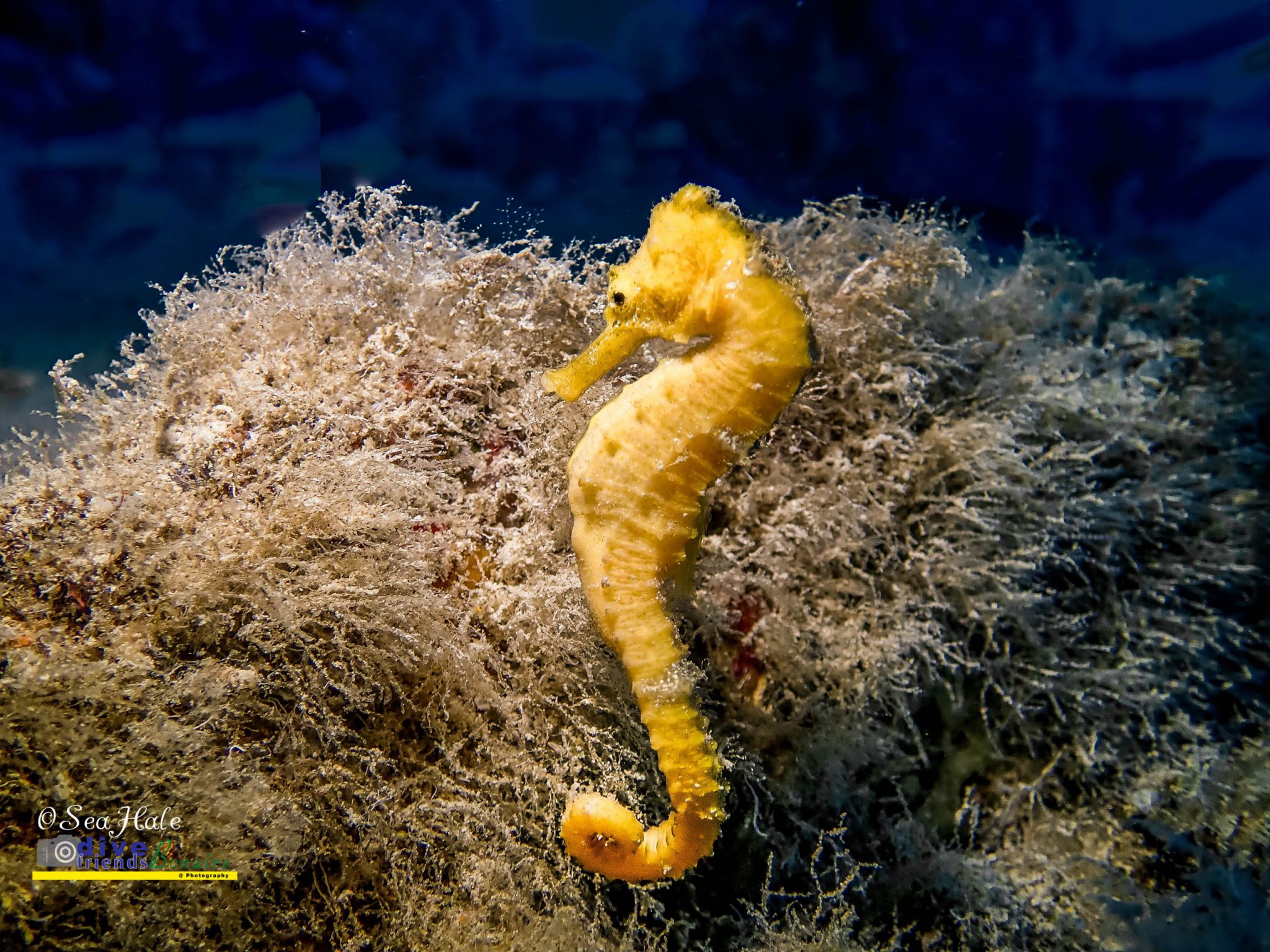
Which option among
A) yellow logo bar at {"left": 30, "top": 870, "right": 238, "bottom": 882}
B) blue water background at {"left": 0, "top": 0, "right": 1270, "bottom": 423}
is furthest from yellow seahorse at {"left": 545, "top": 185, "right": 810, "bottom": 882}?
blue water background at {"left": 0, "top": 0, "right": 1270, "bottom": 423}

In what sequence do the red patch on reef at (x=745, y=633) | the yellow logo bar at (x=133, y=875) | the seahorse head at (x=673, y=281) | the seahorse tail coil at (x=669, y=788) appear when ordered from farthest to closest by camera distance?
the red patch on reef at (x=745, y=633) < the seahorse tail coil at (x=669, y=788) < the seahorse head at (x=673, y=281) < the yellow logo bar at (x=133, y=875)

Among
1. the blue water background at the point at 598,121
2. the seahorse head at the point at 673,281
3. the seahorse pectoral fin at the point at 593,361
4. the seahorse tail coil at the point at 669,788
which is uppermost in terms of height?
the blue water background at the point at 598,121

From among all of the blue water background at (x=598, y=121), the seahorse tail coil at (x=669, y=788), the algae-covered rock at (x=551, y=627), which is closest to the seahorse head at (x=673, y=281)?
the algae-covered rock at (x=551, y=627)

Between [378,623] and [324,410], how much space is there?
2.56 feet

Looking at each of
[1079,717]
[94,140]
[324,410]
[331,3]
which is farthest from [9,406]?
[1079,717]

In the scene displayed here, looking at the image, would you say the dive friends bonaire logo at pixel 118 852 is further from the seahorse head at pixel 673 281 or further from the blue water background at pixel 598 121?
the blue water background at pixel 598 121

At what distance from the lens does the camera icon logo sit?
1.52 meters

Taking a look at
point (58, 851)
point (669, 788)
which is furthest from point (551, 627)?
point (58, 851)

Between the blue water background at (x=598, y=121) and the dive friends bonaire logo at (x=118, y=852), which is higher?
the blue water background at (x=598, y=121)

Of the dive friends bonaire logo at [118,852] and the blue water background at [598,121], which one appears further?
the blue water background at [598,121]

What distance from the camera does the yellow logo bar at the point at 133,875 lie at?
4.95 ft

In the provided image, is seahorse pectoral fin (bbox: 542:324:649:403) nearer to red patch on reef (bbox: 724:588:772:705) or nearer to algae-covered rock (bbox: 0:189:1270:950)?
algae-covered rock (bbox: 0:189:1270:950)

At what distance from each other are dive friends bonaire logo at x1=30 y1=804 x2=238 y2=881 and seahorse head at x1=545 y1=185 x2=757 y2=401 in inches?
65.3

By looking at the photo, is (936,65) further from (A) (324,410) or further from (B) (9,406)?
(B) (9,406)
